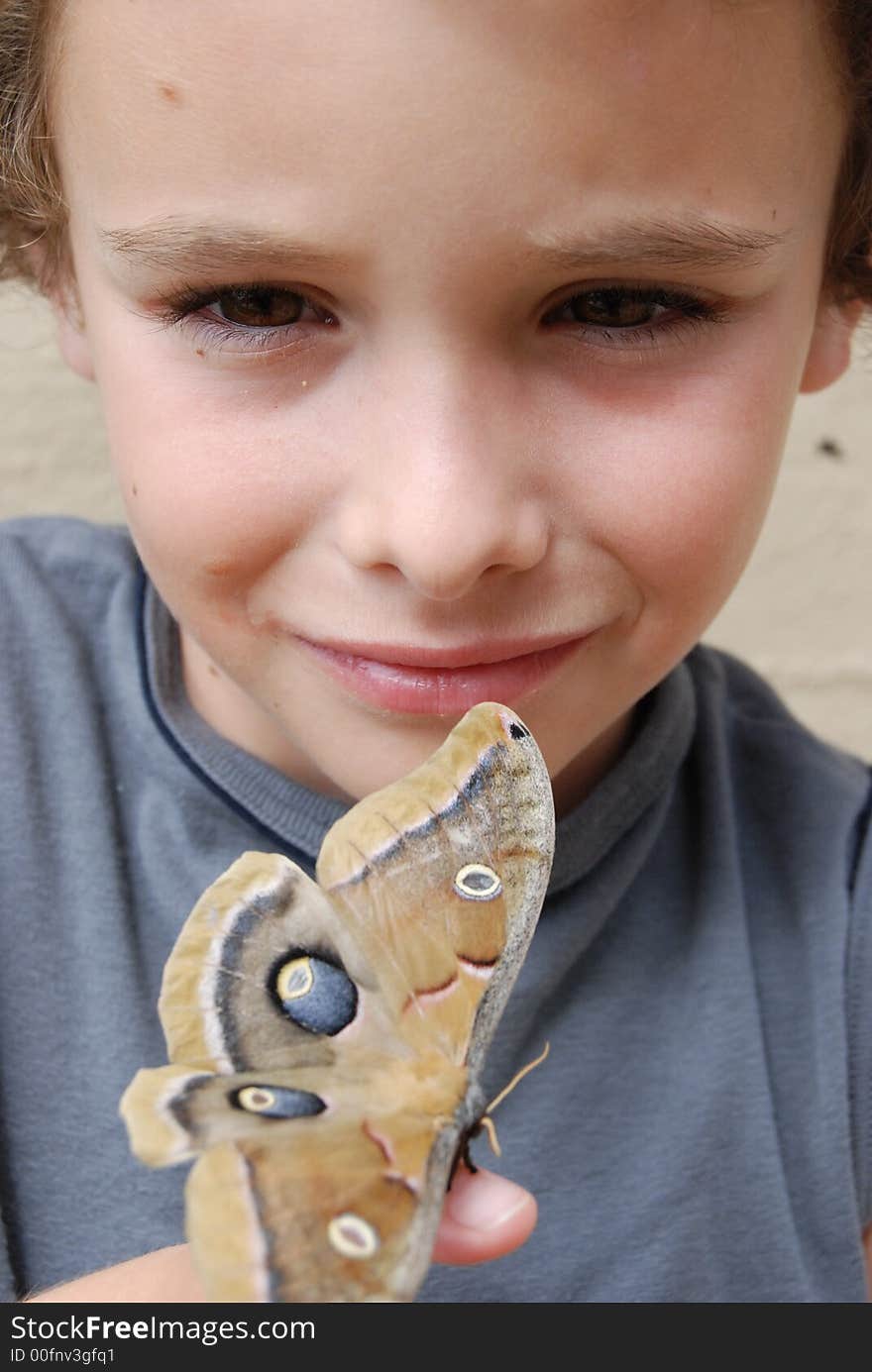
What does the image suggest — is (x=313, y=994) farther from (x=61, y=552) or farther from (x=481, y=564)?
(x=61, y=552)

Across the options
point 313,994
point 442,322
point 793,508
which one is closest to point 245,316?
point 442,322

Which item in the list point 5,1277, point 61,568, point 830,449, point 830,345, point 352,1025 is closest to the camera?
point 352,1025

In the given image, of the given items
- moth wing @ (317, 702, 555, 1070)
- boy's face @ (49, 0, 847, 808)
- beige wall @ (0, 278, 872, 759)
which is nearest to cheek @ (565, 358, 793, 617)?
boy's face @ (49, 0, 847, 808)

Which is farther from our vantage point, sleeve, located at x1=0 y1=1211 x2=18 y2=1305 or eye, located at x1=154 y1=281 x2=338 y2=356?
sleeve, located at x1=0 y1=1211 x2=18 y2=1305

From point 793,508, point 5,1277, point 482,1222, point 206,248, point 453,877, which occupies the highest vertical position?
point 206,248

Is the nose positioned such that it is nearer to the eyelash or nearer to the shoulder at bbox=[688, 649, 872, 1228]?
the eyelash

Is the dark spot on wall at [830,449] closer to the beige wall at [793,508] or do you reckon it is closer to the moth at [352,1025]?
the beige wall at [793,508]
